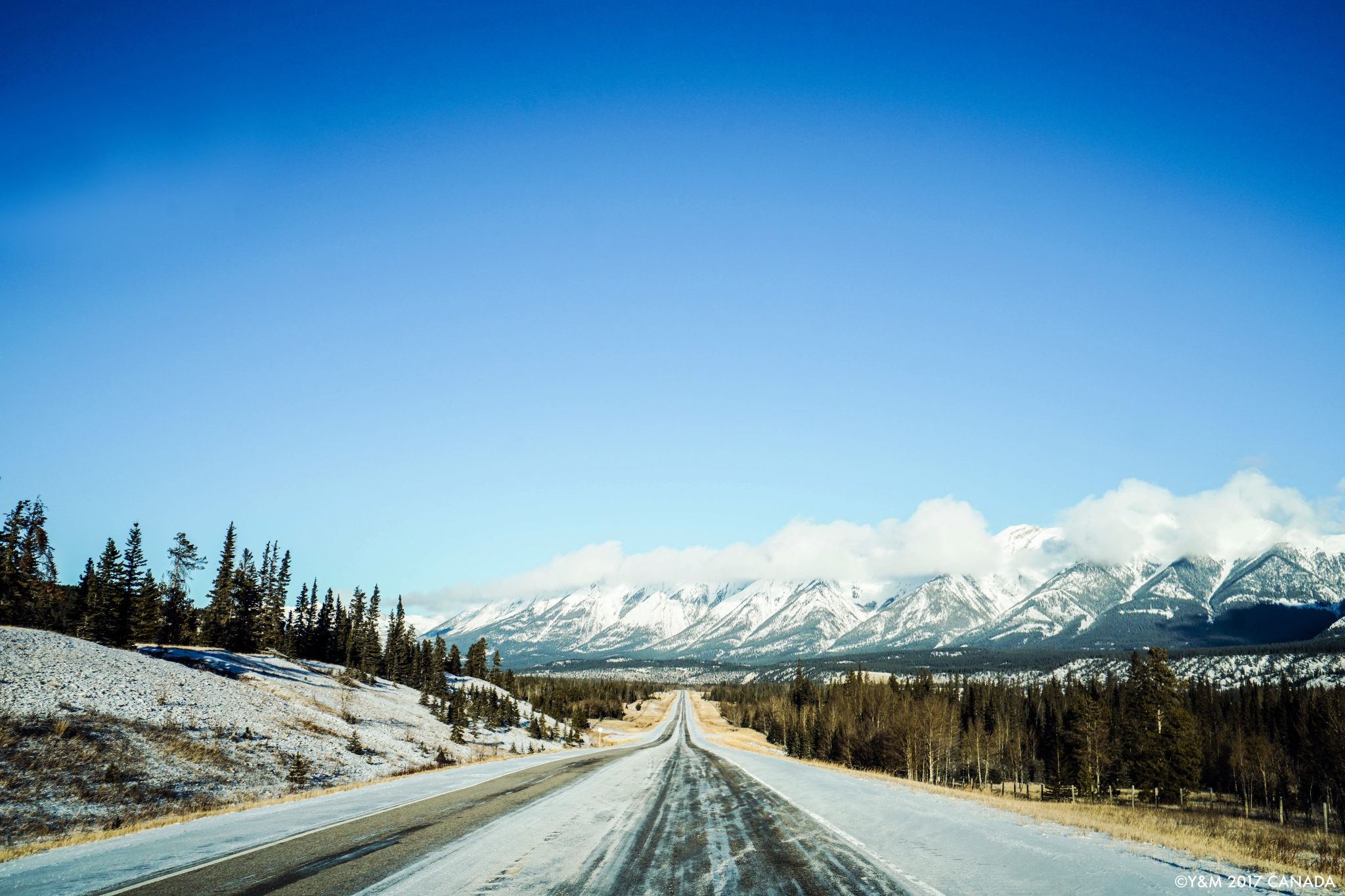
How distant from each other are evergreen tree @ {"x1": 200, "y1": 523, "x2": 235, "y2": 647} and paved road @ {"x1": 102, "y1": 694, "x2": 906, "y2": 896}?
77504 millimetres

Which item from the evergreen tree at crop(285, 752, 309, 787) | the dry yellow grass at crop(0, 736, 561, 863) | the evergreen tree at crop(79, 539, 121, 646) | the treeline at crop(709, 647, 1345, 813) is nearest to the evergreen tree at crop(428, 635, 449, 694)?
the evergreen tree at crop(79, 539, 121, 646)

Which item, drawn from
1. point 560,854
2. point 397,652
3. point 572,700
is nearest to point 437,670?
point 397,652

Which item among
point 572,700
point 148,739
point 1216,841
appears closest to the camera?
point 1216,841

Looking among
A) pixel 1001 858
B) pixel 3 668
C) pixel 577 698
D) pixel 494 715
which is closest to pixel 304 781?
pixel 3 668

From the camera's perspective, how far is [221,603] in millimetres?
83438

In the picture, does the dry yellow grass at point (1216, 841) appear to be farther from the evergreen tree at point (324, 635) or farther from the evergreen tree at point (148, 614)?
the evergreen tree at point (324, 635)

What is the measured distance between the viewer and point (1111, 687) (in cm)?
11369

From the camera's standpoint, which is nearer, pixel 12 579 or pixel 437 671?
pixel 12 579

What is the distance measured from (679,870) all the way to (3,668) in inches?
1347

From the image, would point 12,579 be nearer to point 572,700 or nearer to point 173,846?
→ point 173,846

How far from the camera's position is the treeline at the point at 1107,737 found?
66062mm

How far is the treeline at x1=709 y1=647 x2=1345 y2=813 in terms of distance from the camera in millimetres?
66062

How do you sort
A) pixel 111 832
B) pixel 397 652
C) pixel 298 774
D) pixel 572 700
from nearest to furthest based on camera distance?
pixel 111 832 < pixel 298 774 < pixel 397 652 < pixel 572 700

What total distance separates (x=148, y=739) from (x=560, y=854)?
2507 cm
